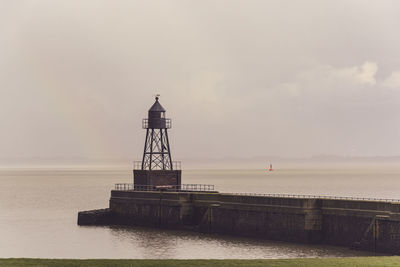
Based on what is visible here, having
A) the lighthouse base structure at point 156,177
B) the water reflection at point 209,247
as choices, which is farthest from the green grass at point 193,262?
the lighthouse base structure at point 156,177

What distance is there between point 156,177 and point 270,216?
67.0 feet

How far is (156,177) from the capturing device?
71.7 m

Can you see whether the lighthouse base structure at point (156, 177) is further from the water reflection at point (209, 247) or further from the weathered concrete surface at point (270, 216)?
the water reflection at point (209, 247)

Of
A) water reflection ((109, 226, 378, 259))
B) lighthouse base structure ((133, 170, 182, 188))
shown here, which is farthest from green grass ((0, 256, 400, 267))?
lighthouse base structure ((133, 170, 182, 188))

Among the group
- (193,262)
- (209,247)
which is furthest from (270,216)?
(193,262)

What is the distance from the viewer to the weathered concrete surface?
4634 centimetres

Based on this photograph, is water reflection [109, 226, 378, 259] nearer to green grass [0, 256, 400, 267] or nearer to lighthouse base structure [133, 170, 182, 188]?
lighthouse base structure [133, 170, 182, 188]

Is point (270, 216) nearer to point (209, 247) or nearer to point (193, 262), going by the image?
point (209, 247)

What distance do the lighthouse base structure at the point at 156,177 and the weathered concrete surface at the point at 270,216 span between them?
149 inches

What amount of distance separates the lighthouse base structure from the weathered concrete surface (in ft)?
12.4

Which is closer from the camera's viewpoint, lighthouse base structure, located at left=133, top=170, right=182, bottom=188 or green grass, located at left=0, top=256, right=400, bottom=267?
green grass, located at left=0, top=256, right=400, bottom=267

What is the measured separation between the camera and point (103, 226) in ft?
225

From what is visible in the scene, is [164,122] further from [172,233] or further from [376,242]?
[376,242]

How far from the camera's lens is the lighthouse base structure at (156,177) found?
7131 centimetres
